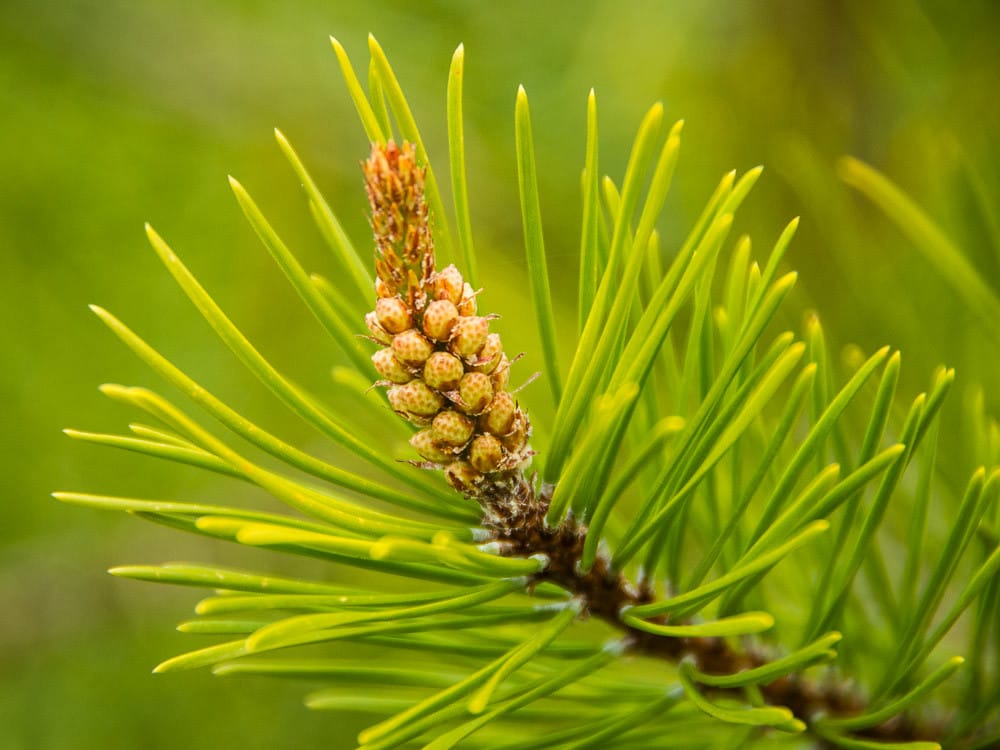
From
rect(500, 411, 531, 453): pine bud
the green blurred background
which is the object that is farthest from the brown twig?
the green blurred background

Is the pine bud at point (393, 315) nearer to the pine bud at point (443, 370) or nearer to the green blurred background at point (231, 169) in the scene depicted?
the pine bud at point (443, 370)

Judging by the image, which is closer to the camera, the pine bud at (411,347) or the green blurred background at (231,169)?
the pine bud at (411,347)

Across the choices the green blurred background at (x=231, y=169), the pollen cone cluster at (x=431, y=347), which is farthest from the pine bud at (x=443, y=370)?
the green blurred background at (x=231, y=169)

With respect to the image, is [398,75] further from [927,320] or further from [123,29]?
[927,320]

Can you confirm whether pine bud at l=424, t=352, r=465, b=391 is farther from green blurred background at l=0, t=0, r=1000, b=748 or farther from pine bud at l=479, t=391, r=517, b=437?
green blurred background at l=0, t=0, r=1000, b=748

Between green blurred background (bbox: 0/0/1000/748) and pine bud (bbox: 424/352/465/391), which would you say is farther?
green blurred background (bbox: 0/0/1000/748)

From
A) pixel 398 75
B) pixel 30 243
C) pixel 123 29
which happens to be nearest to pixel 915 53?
pixel 398 75

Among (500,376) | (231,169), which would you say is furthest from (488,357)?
(231,169)
